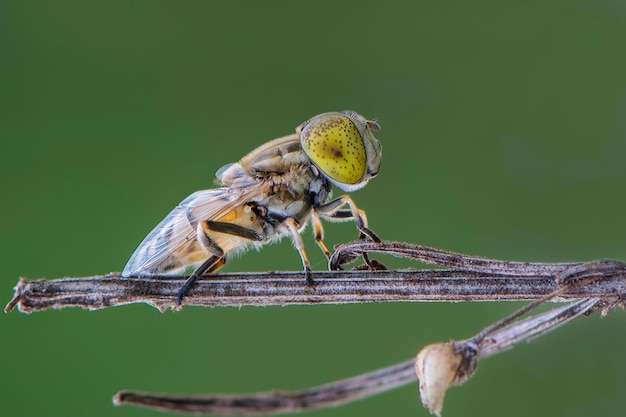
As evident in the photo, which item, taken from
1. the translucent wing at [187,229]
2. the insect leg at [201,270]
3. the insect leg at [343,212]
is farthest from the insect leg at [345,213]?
Result: the insect leg at [201,270]

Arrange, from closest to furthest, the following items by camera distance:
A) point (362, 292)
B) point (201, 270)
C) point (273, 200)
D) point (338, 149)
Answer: point (362, 292) < point (201, 270) < point (338, 149) < point (273, 200)

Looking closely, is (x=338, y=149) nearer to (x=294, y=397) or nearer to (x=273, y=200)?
(x=273, y=200)

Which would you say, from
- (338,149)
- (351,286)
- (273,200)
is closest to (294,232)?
(273,200)

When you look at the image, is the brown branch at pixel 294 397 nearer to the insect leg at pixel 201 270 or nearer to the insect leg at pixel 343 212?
the insect leg at pixel 201 270

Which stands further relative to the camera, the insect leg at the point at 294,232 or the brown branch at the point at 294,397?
the insect leg at the point at 294,232

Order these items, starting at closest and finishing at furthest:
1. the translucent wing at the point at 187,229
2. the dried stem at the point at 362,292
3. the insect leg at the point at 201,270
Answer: the dried stem at the point at 362,292 < the insect leg at the point at 201,270 < the translucent wing at the point at 187,229

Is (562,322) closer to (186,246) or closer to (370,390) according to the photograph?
(370,390)

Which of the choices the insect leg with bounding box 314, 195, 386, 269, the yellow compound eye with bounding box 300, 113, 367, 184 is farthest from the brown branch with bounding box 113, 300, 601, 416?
the yellow compound eye with bounding box 300, 113, 367, 184

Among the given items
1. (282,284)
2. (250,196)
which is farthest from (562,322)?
(250,196)
